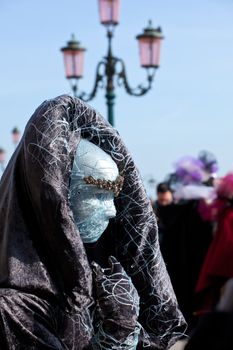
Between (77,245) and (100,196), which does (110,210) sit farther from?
(77,245)

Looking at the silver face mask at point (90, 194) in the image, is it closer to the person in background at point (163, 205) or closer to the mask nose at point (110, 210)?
the mask nose at point (110, 210)

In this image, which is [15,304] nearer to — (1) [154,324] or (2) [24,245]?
(2) [24,245]

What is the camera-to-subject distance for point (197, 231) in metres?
8.05

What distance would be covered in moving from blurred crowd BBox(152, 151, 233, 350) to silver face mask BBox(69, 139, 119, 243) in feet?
8.20

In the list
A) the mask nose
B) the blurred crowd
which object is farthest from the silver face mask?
the blurred crowd

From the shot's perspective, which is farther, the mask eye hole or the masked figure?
the mask eye hole

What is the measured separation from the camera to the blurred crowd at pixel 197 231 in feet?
20.8

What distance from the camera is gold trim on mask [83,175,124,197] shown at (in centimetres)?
294

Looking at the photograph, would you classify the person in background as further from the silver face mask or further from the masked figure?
the silver face mask

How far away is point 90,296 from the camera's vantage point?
2.94m

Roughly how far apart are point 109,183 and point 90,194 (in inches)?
2.9

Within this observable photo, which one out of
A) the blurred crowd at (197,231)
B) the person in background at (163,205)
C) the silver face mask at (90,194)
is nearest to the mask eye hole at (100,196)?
the silver face mask at (90,194)

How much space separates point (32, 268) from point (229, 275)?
3.67m

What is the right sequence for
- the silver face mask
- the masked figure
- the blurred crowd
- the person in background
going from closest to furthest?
the masked figure
the silver face mask
the blurred crowd
the person in background
